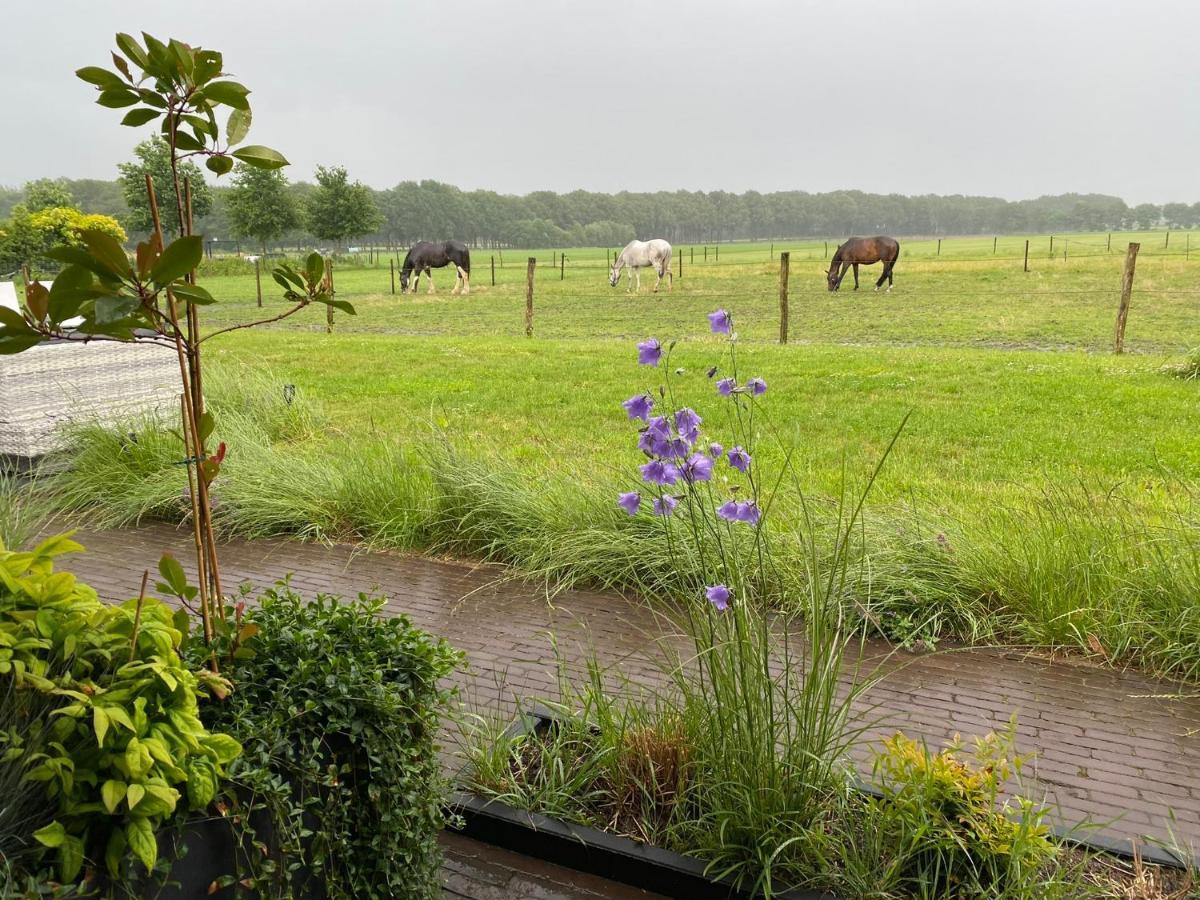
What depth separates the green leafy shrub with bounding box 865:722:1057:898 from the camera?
1.90 meters

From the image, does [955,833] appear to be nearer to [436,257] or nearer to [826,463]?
[826,463]

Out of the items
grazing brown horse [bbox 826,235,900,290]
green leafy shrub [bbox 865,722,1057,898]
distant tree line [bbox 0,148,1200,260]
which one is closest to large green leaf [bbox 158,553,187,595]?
green leafy shrub [bbox 865,722,1057,898]

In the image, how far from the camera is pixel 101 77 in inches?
59.4

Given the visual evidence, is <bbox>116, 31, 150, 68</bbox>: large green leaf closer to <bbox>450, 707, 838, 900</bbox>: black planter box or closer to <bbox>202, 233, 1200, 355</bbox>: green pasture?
<bbox>450, 707, 838, 900</bbox>: black planter box

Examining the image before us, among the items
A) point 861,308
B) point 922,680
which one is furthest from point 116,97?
point 861,308

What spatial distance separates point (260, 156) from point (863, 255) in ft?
96.3

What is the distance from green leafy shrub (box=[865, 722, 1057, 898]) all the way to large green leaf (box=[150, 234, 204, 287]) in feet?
5.63

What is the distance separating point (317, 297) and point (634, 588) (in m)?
2.54

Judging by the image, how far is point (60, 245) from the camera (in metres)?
1.32

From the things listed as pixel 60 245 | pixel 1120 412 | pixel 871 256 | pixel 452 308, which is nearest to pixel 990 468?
pixel 1120 412

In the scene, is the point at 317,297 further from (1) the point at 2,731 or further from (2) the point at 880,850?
(2) the point at 880,850

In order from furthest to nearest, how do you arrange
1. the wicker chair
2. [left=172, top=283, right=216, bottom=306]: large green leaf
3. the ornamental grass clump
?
the wicker chair
the ornamental grass clump
[left=172, top=283, right=216, bottom=306]: large green leaf

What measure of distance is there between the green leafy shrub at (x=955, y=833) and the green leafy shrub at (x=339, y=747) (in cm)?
100

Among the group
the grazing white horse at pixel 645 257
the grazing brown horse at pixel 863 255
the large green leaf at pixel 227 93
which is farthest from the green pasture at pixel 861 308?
the large green leaf at pixel 227 93
